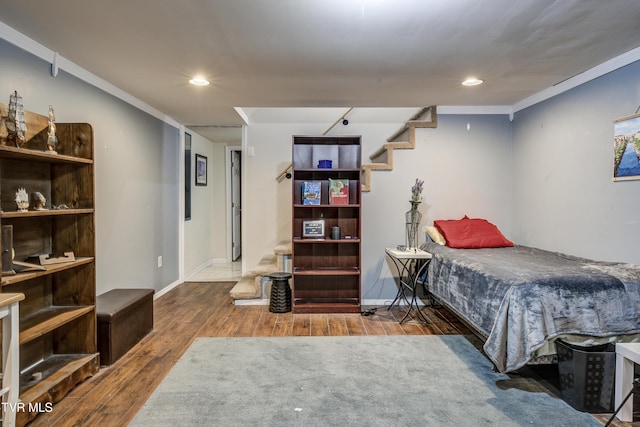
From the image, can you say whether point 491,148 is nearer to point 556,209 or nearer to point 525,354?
point 556,209

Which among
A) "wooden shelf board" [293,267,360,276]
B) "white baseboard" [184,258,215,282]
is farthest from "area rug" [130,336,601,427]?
"white baseboard" [184,258,215,282]

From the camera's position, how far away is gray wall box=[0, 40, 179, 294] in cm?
231

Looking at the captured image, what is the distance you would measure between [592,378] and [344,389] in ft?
4.52

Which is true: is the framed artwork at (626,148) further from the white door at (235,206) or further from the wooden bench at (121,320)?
the white door at (235,206)

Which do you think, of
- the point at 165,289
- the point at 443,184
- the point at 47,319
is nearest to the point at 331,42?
the point at 443,184

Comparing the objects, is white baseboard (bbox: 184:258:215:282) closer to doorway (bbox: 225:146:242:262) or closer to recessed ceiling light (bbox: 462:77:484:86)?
doorway (bbox: 225:146:242:262)

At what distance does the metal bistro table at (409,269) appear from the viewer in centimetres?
332

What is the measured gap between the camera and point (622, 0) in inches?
69.2

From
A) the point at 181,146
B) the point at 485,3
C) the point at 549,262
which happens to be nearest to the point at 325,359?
the point at 549,262

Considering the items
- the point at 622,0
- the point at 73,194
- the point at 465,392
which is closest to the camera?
the point at 622,0

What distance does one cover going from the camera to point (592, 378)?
1.93m

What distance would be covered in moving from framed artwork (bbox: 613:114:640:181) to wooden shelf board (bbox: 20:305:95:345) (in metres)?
3.80

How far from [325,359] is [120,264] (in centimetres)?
214

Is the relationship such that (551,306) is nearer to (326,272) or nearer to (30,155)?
(326,272)
